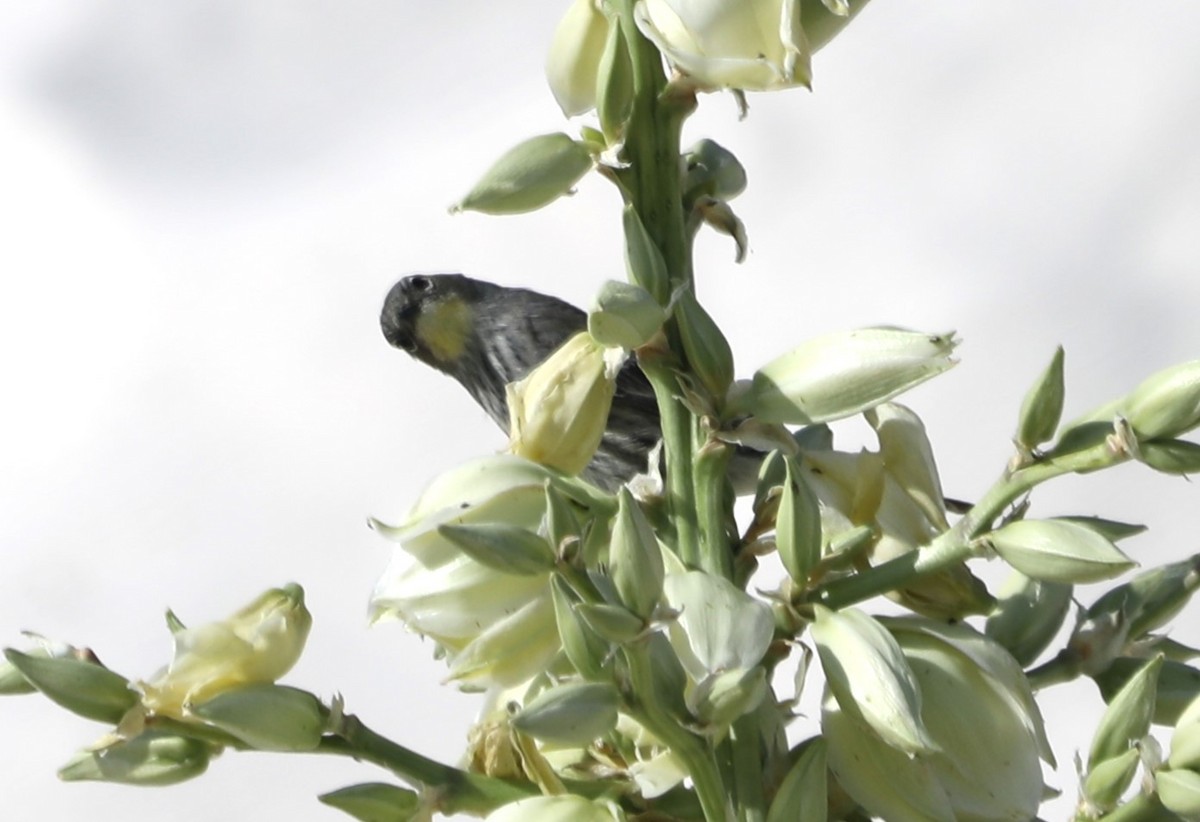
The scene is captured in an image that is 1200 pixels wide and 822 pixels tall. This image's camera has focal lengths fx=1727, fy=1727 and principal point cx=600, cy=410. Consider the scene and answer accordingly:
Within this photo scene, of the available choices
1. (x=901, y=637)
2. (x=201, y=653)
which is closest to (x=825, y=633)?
(x=901, y=637)

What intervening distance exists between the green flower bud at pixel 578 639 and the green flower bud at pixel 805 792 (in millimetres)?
125

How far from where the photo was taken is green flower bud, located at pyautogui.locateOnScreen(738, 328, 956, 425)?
103cm

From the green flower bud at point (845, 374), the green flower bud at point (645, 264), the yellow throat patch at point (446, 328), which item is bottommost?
the green flower bud at point (845, 374)

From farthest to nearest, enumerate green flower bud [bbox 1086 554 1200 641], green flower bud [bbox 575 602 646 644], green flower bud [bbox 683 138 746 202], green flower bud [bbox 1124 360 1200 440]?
green flower bud [bbox 683 138 746 202], green flower bud [bbox 1086 554 1200 641], green flower bud [bbox 1124 360 1200 440], green flower bud [bbox 575 602 646 644]

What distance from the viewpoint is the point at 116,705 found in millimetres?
960

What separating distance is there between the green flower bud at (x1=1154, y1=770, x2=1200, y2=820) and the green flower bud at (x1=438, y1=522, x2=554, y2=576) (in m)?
0.34

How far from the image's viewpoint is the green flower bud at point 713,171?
1.22 m

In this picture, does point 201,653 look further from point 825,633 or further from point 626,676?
point 825,633

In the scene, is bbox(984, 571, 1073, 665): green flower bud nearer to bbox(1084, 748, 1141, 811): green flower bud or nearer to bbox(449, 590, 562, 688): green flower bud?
bbox(1084, 748, 1141, 811): green flower bud

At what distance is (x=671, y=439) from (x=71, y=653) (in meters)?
0.39

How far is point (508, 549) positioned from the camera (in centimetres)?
91

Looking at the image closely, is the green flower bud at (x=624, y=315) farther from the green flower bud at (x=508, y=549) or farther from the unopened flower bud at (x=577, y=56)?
the unopened flower bud at (x=577, y=56)

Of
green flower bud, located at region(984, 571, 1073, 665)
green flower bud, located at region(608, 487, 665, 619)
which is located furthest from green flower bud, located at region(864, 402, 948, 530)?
green flower bud, located at region(608, 487, 665, 619)

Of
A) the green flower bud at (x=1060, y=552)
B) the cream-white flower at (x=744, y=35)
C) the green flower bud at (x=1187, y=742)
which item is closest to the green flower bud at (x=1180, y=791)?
the green flower bud at (x=1187, y=742)
